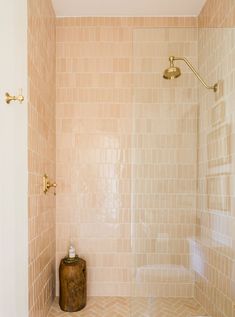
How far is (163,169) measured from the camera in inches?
81.1

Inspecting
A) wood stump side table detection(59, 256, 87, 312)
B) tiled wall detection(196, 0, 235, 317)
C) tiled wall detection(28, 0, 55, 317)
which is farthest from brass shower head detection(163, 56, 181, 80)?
wood stump side table detection(59, 256, 87, 312)

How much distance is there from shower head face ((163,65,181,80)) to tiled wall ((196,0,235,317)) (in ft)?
0.58

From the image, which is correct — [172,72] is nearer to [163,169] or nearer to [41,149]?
[163,169]

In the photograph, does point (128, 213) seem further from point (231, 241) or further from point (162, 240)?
point (231, 241)

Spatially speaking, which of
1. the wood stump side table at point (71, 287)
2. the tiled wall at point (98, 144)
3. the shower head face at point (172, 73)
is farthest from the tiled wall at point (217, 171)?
the wood stump side table at point (71, 287)

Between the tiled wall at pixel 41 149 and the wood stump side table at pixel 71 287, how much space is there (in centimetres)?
10

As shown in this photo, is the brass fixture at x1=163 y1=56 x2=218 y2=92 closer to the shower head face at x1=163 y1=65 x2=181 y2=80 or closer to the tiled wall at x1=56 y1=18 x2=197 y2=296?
the shower head face at x1=163 y1=65 x2=181 y2=80

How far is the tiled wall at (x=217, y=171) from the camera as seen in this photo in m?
1.75

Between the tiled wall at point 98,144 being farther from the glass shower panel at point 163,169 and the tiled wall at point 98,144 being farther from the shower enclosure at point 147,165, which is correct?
the glass shower panel at point 163,169
